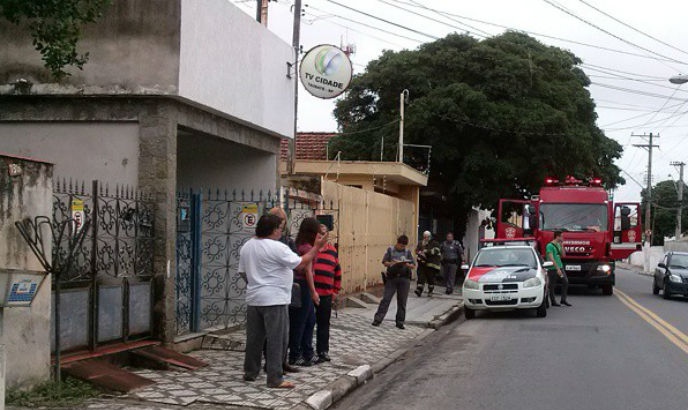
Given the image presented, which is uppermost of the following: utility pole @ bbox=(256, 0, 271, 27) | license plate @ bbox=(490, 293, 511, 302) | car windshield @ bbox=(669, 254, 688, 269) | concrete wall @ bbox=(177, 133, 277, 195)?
utility pole @ bbox=(256, 0, 271, 27)

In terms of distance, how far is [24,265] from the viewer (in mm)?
7496

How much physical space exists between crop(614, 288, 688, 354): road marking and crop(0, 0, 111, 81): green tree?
964 cm

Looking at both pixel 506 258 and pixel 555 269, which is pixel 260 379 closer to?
pixel 506 258

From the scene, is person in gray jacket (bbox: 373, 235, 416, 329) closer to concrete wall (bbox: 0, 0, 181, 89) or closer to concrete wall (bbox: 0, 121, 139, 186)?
concrete wall (bbox: 0, 121, 139, 186)

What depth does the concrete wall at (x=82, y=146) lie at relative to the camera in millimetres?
10188

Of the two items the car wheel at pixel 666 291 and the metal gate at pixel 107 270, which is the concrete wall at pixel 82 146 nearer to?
the metal gate at pixel 107 270

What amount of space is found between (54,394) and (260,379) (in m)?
2.34

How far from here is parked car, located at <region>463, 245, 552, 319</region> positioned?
57.5 feet

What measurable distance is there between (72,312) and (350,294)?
1170cm

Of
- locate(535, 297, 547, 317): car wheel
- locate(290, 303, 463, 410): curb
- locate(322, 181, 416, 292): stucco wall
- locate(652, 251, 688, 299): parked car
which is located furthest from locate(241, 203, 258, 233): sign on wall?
locate(652, 251, 688, 299): parked car

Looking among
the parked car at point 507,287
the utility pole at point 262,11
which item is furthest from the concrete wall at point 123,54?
the parked car at point 507,287

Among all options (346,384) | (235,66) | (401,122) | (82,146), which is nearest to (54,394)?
(346,384)

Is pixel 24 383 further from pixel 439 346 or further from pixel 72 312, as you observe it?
pixel 439 346

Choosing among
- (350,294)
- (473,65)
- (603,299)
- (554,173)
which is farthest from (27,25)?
(554,173)
